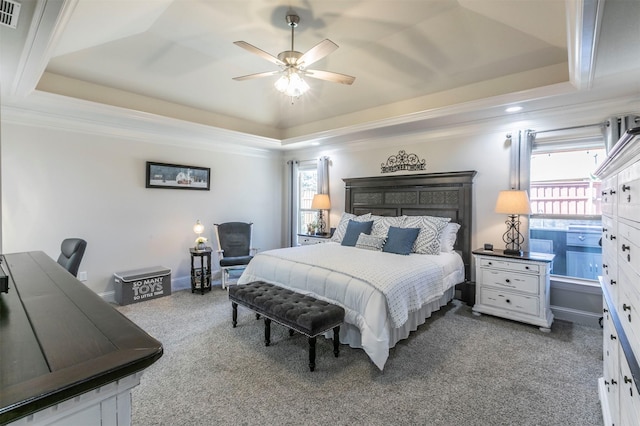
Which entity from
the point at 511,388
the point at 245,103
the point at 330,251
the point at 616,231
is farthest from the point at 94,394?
the point at 245,103

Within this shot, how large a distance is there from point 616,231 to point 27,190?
5629 mm

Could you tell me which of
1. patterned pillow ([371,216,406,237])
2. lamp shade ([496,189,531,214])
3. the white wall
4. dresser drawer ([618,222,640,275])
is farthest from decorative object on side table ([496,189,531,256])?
the white wall

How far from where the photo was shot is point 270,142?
19.2 ft

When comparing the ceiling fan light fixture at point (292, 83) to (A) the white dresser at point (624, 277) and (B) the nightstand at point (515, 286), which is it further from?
(B) the nightstand at point (515, 286)

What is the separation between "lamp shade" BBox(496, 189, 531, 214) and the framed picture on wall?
4620mm

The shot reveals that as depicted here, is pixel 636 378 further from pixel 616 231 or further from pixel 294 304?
pixel 294 304

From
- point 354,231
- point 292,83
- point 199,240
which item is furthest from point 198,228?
point 292,83

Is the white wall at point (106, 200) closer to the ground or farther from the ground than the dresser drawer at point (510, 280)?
farther from the ground

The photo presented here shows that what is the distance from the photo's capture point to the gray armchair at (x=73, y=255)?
276 cm

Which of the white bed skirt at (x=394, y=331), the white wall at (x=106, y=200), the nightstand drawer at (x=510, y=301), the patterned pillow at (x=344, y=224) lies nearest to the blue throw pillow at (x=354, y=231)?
the patterned pillow at (x=344, y=224)

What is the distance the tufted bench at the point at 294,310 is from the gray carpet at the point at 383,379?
259 mm

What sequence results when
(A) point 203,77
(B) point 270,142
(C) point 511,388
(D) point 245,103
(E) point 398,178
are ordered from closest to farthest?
(C) point 511,388, (A) point 203,77, (E) point 398,178, (D) point 245,103, (B) point 270,142

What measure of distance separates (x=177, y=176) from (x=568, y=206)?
5.62 metres

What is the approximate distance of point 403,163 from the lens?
5.02 metres
